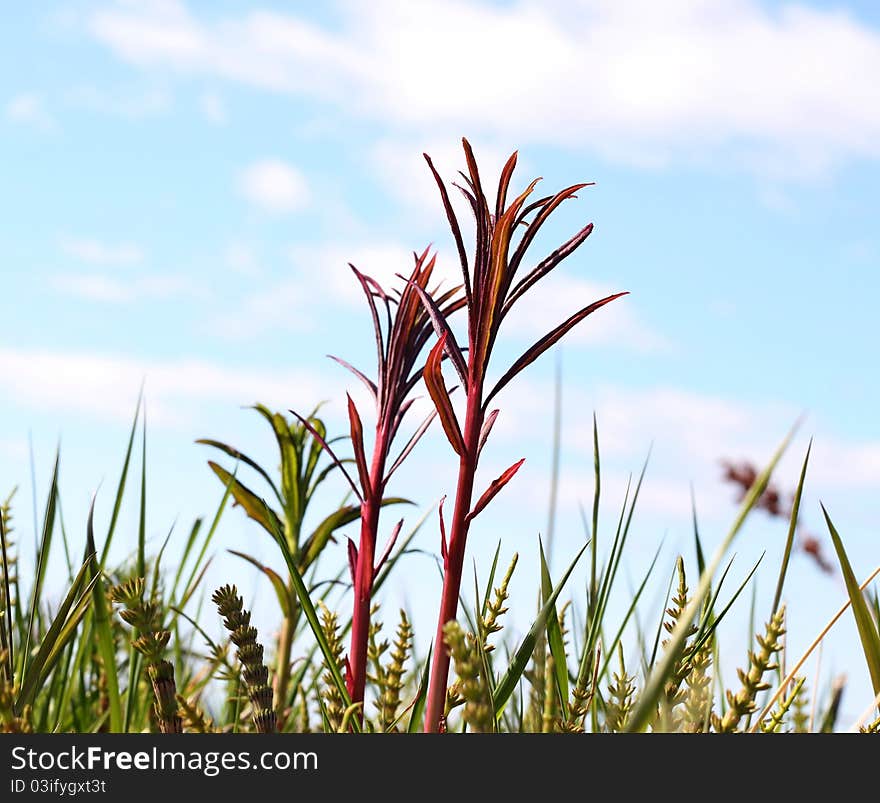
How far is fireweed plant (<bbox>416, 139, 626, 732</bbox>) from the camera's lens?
4.20 feet

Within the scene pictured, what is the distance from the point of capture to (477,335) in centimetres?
135

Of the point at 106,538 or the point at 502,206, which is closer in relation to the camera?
the point at 502,206

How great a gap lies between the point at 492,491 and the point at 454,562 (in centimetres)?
11

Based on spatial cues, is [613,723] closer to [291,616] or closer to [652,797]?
[652,797]

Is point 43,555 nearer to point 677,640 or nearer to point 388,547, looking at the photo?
point 388,547

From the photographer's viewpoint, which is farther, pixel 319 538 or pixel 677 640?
pixel 319 538

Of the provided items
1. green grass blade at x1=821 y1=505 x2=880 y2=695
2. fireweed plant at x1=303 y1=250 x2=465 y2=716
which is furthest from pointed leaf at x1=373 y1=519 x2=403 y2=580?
green grass blade at x1=821 y1=505 x2=880 y2=695

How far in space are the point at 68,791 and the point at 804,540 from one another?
169 inches

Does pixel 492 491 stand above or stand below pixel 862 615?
above

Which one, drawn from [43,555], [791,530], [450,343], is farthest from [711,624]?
[43,555]

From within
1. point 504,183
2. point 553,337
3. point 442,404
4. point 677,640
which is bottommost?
point 677,640

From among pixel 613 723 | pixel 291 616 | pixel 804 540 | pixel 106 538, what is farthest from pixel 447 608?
pixel 804 540

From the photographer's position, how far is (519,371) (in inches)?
54.7

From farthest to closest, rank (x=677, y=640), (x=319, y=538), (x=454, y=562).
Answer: (x=319, y=538) → (x=454, y=562) → (x=677, y=640)
